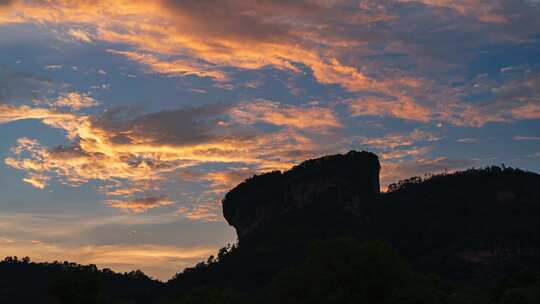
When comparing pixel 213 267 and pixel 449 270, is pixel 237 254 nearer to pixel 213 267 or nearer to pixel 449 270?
pixel 213 267

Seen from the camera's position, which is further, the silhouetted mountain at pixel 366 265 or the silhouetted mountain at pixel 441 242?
the silhouetted mountain at pixel 441 242

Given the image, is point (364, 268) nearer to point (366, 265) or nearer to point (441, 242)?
point (366, 265)

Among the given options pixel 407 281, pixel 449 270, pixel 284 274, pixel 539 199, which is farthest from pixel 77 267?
pixel 539 199

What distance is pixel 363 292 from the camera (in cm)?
6062

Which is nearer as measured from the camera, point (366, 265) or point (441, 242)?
point (366, 265)

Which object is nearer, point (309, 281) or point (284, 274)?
point (309, 281)

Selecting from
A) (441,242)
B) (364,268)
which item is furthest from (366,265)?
(441,242)

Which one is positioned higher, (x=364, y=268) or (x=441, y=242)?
(x=441, y=242)

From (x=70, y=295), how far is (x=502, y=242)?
4646 inches

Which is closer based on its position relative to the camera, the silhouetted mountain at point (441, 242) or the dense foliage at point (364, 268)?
the dense foliage at point (364, 268)

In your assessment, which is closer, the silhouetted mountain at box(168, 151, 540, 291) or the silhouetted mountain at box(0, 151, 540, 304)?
the silhouetted mountain at box(0, 151, 540, 304)

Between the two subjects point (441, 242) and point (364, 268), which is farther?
point (441, 242)

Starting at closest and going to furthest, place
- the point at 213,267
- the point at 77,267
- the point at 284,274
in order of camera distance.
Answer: the point at 284,274
the point at 77,267
the point at 213,267

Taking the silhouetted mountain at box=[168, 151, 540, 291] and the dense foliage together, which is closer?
the dense foliage
